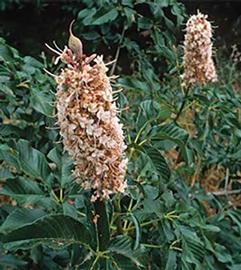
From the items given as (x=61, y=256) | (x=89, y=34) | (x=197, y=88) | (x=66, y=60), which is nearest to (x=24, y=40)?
(x=89, y=34)

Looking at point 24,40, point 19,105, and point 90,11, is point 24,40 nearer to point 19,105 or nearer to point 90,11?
point 90,11

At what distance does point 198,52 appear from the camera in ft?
6.17

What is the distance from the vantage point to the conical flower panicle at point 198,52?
73.3 inches

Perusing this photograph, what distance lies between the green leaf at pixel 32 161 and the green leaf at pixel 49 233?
10.3 inches

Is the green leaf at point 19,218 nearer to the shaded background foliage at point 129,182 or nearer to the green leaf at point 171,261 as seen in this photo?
the shaded background foliage at point 129,182

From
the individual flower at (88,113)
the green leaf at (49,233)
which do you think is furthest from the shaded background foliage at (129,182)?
the individual flower at (88,113)

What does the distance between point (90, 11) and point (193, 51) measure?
0.64 metres

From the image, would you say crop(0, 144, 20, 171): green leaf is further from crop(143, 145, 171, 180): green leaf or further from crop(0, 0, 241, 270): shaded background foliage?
crop(143, 145, 171, 180): green leaf

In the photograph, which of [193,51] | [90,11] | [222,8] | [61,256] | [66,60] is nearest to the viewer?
[66,60]

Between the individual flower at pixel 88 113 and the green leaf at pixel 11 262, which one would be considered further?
the green leaf at pixel 11 262

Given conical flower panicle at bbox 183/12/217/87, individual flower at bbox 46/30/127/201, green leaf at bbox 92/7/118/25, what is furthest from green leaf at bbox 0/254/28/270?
green leaf at bbox 92/7/118/25

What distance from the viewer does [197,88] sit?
215cm

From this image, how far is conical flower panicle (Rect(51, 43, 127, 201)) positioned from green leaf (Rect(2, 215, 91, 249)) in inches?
3.5

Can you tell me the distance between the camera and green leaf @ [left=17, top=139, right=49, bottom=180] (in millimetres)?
1406
